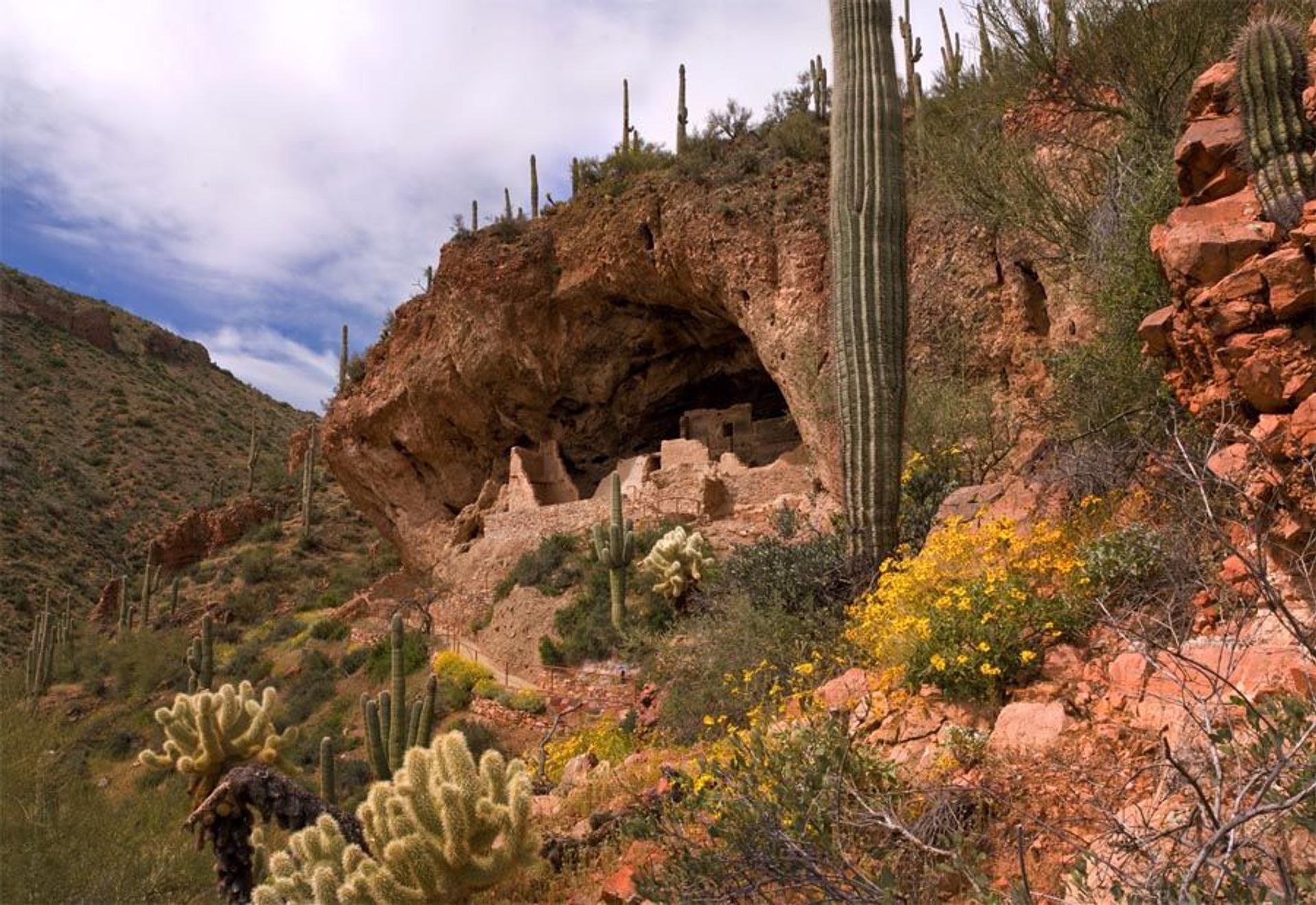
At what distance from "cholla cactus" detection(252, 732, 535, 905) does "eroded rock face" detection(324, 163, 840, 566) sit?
8.78 metres

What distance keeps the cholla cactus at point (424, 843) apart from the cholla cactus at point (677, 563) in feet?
25.9

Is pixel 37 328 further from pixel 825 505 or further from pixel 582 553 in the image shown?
pixel 825 505

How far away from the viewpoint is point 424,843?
414 cm

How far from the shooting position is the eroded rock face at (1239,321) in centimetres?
414

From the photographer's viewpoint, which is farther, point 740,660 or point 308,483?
point 308,483

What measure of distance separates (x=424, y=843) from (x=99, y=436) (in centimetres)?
3794

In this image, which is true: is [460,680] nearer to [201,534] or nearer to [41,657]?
[41,657]

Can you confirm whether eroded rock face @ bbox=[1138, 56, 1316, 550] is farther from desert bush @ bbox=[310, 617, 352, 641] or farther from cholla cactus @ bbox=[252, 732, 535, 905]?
desert bush @ bbox=[310, 617, 352, 641]

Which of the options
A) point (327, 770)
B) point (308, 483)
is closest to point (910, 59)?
point (327, 770)

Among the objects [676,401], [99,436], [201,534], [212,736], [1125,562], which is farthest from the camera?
[99,436]

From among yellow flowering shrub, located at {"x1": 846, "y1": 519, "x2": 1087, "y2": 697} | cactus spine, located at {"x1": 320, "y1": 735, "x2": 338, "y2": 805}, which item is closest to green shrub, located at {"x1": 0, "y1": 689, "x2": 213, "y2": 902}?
cactus spine, located at {"x1": 320, "y1": 735, "x2": 338, "y2": 805}

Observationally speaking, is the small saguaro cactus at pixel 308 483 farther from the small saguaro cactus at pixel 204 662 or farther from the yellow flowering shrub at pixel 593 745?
the yellow flowering shrub at pixel 593 745

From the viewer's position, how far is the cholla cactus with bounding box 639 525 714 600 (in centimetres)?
1245

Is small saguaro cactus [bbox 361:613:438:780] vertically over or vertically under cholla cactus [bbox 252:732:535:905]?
under
